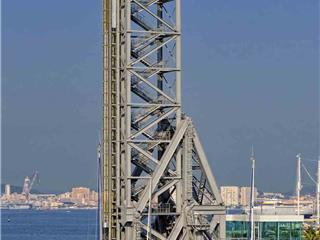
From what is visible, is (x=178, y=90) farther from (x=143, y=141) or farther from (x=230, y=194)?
(x=230, y=194)

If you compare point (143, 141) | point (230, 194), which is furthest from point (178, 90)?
point (230, 194)

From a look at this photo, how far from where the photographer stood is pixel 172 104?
5066cm

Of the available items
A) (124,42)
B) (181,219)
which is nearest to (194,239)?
(181,219)

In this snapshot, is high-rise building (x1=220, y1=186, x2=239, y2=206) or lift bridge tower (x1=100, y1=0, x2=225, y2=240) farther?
high-rise building (x1=220, y1=186, x2=239, y2=206)

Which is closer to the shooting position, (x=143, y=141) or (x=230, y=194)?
(x=143, y=141)

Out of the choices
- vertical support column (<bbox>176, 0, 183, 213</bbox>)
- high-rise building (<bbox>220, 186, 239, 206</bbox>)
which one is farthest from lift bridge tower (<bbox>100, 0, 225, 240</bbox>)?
high-rise building (<bbox>220, 186, 239, 206</bbox>)

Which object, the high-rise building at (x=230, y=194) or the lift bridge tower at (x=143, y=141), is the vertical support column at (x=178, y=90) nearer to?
the lift bridge tower at (x=143, y=141)

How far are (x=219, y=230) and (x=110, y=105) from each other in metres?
6.73

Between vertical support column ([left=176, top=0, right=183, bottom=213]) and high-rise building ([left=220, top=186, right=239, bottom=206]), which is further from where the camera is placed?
high-rise building ([left=220, top=186, right=239, bottom=206])

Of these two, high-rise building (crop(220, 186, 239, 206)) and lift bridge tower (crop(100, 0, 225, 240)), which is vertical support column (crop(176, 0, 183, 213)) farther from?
high-rise building (crop(220, 186, 239, 206))

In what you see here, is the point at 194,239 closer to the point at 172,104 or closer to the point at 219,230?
the point at 219,230

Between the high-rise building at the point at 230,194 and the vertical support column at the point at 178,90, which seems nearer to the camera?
the vertical support column at the point at 178,90

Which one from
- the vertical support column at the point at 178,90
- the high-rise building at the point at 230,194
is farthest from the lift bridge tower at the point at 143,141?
the high-rise building at the point at 230,194

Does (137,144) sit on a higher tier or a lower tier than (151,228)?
higher
